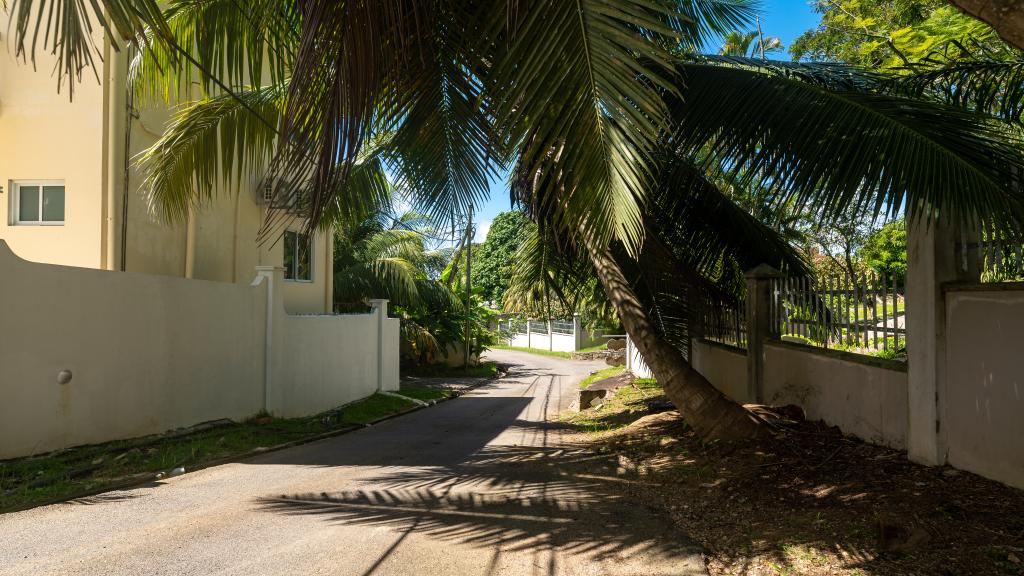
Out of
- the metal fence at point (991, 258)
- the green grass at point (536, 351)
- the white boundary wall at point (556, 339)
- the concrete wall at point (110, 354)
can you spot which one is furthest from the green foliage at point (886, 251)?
the green grass at point (536, 351)

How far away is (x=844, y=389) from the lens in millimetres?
6922

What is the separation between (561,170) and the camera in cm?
339

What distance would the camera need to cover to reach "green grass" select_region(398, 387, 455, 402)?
61.0 feet

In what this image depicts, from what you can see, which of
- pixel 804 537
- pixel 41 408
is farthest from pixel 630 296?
pixel 41 408

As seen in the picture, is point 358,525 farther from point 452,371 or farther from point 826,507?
point 452,371

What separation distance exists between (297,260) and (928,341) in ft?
43.7

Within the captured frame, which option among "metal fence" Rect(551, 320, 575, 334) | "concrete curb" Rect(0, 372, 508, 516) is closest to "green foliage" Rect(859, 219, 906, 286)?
"concrete curb" Rect(0, 372, 508, 516)

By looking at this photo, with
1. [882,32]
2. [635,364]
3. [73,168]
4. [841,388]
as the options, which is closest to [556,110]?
[841,388]

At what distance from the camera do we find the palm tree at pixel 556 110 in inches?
124

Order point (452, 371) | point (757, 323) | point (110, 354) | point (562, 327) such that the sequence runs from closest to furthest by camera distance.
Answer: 1. point (110, 354)
2. point (757, 323)
3. point (452, 371)
4. point (562, 327)

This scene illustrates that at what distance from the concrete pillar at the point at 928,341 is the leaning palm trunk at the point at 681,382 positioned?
1.77 m

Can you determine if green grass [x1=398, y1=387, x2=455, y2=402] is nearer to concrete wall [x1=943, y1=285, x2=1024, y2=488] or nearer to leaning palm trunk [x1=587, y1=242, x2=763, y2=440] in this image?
leaning palm trunk [x1=587, y1=242, x2=763, y2=440]

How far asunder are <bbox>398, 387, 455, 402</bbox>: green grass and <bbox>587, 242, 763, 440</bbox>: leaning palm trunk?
1046 centimetres

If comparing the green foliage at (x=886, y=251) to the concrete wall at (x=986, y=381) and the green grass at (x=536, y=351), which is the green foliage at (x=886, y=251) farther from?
the green grass at (x=536, y=351)
